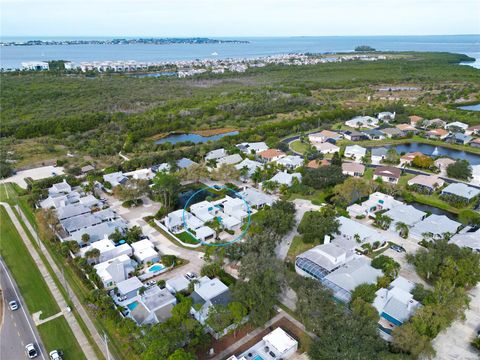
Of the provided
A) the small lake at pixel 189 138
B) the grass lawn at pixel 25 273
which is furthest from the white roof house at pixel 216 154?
the grass lawn at pixel 25 273

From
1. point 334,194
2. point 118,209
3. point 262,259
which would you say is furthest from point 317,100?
point 262,259

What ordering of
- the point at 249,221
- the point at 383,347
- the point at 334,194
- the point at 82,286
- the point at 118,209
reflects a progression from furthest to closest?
1. the point at 334,194
2. the point at 118,209
3. the point at 249,221
4. the point at 82,286
5. the point at 383,347

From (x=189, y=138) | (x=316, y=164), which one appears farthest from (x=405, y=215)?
(x=189, y=138)

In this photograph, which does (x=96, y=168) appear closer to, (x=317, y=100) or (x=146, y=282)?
(x=146, y=282)

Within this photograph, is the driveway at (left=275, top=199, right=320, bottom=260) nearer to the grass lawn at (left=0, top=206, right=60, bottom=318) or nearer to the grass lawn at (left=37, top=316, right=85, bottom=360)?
the grass lawn at (left=37, top=316, right=85, bottom=360)

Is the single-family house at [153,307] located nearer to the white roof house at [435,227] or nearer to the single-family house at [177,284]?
the single-family house at [177,284]

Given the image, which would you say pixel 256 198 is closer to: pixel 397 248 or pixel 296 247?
pixel 296 247
